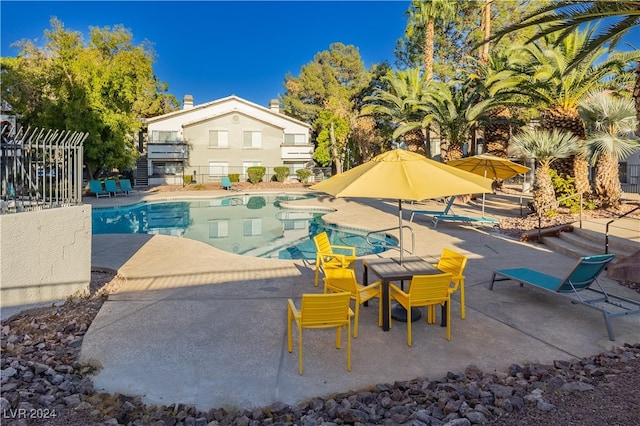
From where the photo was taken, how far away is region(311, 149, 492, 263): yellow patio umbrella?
5.21 m

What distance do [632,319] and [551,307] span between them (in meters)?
1.03

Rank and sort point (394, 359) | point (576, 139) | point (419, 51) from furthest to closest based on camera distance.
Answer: point (419, 51), point (576, 139), point (394, 359)

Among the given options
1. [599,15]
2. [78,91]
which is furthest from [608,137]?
[78,91]

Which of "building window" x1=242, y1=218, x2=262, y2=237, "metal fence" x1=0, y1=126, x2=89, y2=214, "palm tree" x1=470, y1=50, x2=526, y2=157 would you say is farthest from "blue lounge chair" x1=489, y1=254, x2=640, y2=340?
"palm tree" x1=470, y1=50, x2=526, y2=157

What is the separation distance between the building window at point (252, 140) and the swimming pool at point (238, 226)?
13544 millimetres

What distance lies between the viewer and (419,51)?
3959 centimetres

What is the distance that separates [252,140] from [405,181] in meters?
35.2

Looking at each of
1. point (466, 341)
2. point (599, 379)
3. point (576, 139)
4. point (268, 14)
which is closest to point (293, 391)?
point (466, 341)

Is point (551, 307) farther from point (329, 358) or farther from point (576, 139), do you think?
point (576, 139)

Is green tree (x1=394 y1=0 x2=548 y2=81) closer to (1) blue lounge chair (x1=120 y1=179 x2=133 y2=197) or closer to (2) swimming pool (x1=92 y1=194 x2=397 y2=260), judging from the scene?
(2) swimming pool (x1=92 y1=194 x2=397 y2=260)

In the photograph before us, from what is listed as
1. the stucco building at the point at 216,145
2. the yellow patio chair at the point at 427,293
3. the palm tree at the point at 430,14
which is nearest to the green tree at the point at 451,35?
the palm tree at the point at 430,14

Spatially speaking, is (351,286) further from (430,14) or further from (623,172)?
(623,172)

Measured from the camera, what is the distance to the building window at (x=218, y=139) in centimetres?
3814

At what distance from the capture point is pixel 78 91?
23.6 meters
